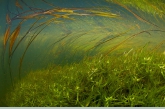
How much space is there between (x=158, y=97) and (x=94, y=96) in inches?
12.0

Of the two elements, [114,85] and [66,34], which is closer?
[114,85]

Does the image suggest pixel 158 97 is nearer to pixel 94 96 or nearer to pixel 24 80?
pixel 94 96

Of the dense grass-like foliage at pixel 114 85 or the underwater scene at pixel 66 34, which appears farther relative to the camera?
the underwater scene at pixel 66 34

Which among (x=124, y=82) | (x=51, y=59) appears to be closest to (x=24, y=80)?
(x=51, y=59)

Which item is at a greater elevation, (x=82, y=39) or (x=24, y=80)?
(x=82, y=39)

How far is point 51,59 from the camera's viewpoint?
6.24 ft

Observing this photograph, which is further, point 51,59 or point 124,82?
point 51,59

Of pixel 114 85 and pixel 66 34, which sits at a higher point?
pixel 66 34

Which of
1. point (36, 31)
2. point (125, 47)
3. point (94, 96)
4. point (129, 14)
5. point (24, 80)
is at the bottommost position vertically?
point (24, 80)

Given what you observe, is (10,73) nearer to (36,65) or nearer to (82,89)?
(36,65)

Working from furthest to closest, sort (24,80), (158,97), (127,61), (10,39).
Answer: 1. (10,39)
2. (24,80)
3. (127,61)
4. (158,97)

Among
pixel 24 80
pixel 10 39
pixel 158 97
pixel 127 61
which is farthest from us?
pixel 10 39

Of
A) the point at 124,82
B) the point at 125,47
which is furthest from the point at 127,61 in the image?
the point at 125,47

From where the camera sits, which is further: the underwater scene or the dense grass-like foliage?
the underwater scene
